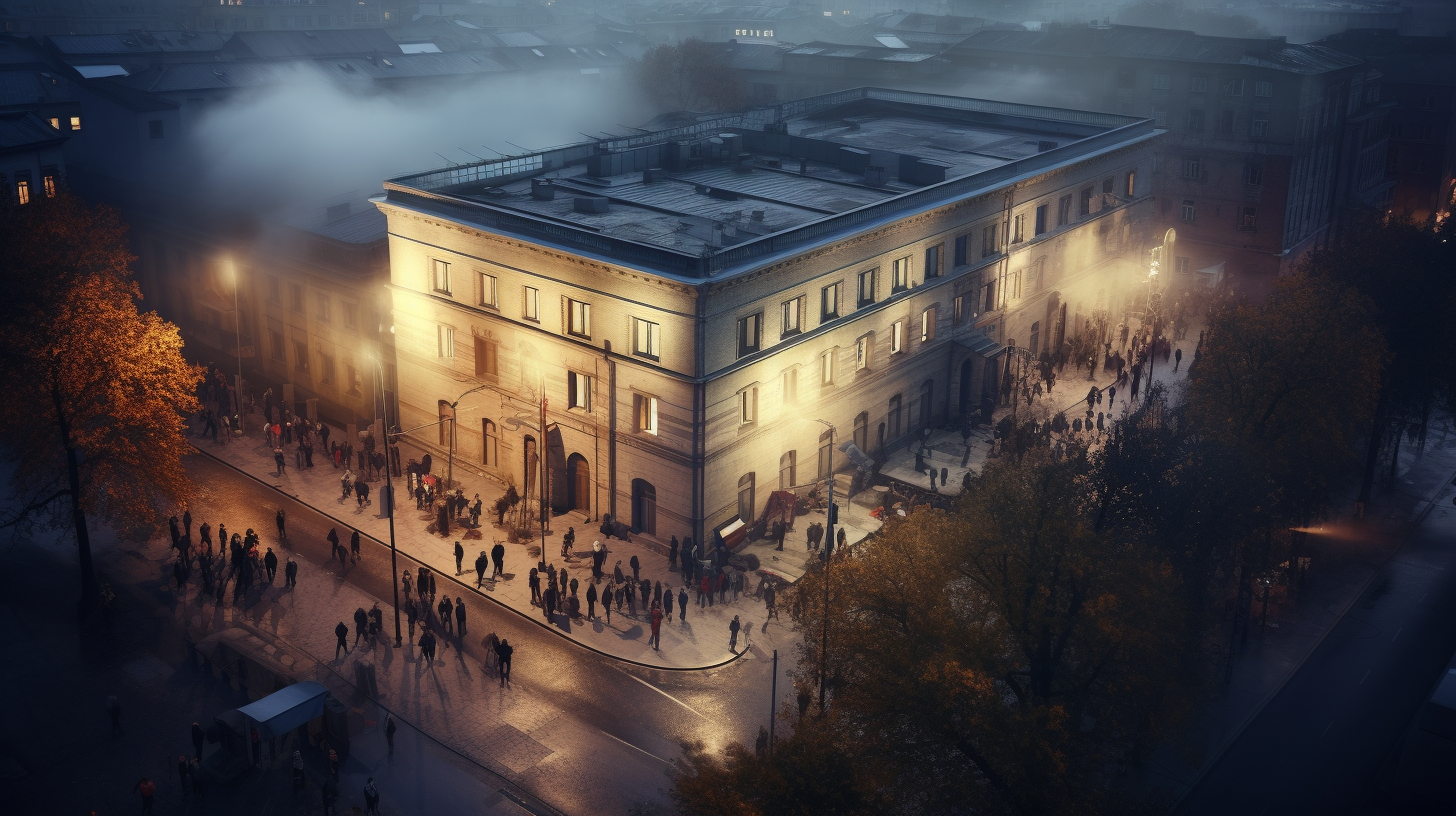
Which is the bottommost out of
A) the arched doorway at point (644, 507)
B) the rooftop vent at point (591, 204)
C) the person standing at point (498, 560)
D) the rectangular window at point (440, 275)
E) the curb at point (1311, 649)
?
the curb at point (1311, 649)

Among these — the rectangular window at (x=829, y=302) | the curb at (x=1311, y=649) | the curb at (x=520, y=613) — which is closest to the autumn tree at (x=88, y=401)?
the curb at (x=520, y=613)

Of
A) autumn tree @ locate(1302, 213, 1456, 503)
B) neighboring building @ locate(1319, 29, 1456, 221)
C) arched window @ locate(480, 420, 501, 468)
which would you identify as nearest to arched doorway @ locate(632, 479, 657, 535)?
arched window @ locate(480, 420, 501, 468)

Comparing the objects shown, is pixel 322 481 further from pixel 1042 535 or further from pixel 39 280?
pixel 1042 535

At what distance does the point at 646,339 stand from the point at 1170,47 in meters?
58.1

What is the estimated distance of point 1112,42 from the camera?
92.6 metres

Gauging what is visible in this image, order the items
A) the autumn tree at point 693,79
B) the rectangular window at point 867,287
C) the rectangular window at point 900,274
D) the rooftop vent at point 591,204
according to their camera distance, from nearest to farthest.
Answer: the rooftop vent at point 591,204
the rectangular window at point 867,287
the rectangular window at point 900,274
the autumn tree at point 693,79

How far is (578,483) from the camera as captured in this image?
5294 cm

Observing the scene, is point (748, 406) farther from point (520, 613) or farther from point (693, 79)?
point (693, 79)

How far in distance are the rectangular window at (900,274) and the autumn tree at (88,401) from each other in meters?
30.0

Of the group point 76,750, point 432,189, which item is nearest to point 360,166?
point 432,189

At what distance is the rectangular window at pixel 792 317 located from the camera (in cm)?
5084

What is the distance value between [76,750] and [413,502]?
19.1 m

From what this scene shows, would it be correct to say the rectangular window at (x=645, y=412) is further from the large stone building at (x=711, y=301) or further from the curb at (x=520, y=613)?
the curb at (x=520, y=613)

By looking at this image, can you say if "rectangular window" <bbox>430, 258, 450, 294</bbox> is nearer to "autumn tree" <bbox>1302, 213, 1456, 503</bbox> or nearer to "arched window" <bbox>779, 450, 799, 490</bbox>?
"arched window" <bbox>779, 450, 799, 490</bbox>
